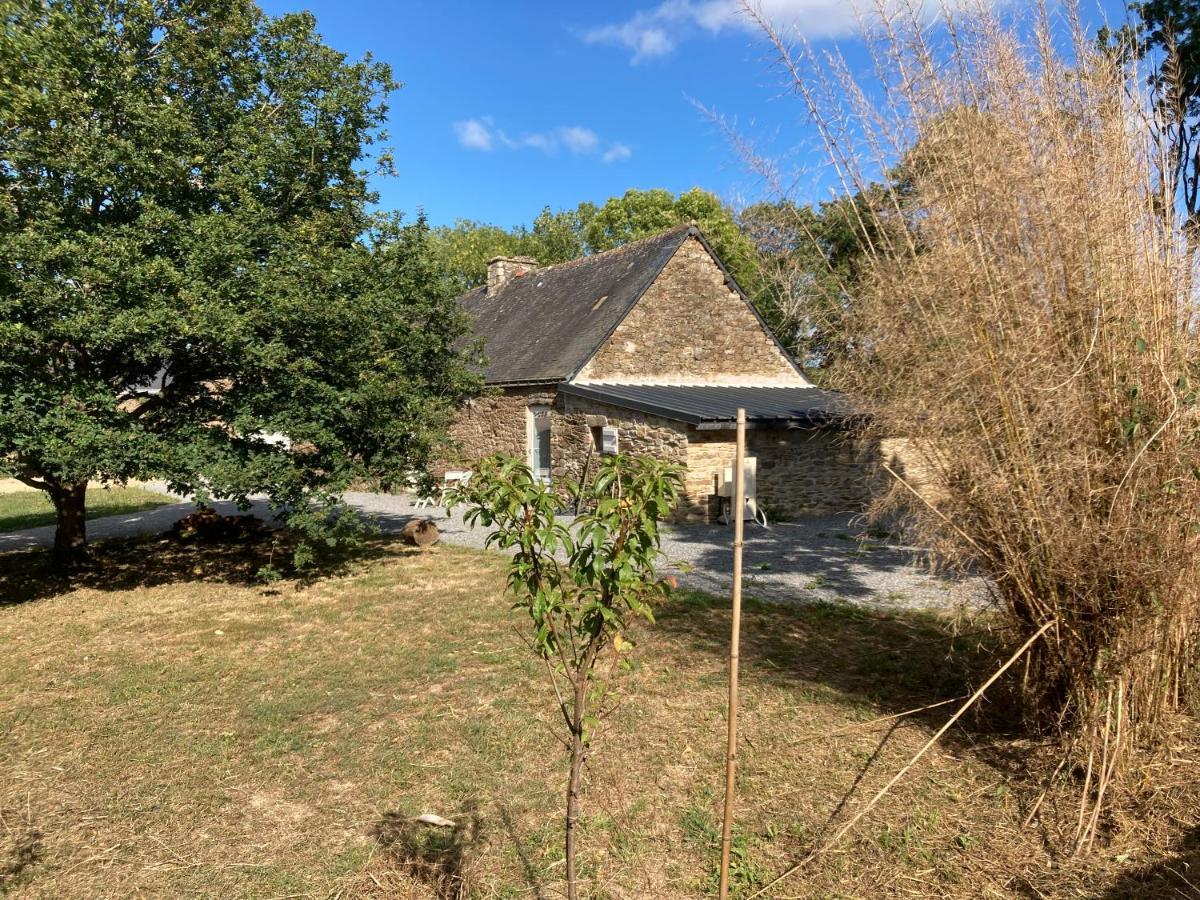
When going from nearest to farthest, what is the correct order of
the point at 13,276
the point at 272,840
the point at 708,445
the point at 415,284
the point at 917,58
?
the point at 272,840
the point at 917,58
the point at 13,276
the point at 415,284
the point at 708,445

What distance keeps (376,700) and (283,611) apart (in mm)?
3193

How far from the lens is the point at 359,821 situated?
3.43m

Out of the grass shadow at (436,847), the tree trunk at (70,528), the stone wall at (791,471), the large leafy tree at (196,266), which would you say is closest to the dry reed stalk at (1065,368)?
the grass shadow at (436,847)

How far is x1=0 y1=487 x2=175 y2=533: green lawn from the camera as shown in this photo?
14.5 m

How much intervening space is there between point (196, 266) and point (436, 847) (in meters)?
6.31

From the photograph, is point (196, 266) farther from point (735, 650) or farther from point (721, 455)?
point (721, 455)

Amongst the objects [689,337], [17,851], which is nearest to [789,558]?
[689,337]

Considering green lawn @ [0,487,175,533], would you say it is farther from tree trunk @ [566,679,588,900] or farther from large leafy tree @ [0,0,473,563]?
tree trunk @ [566,679,588,900]

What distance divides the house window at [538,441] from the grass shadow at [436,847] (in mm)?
11771

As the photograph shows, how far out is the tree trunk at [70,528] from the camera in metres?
8.84

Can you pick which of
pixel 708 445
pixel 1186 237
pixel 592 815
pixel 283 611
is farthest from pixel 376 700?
pixel 708 445

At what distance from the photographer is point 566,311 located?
16750 mm

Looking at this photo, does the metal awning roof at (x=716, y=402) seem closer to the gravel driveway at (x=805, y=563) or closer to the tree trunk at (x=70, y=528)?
the gravel driveway at (x=805, y=563)

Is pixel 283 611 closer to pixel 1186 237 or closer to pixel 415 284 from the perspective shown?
pixel 415 284
